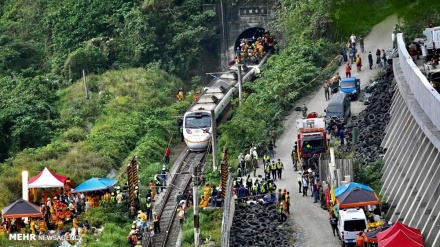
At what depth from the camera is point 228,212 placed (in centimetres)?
3662

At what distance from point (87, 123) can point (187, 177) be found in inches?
539

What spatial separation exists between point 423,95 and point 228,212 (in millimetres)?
8733

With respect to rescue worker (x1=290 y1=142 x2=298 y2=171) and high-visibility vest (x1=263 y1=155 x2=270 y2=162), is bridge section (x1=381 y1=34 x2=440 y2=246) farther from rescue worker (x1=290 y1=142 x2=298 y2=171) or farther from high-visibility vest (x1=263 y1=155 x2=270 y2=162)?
high-visibility vest (x1=263 y1=155 x2=270 y2=162)

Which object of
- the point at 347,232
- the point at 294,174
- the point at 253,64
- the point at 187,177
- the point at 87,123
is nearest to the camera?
the point at 347,232

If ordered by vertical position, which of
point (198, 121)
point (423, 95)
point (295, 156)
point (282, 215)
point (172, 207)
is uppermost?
point (423, 95)

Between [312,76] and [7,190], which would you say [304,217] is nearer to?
[7,190]

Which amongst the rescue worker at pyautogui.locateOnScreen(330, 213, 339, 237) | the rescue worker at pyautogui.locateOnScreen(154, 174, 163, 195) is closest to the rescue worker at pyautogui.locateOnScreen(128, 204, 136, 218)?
the rescue worker at pyautogui.locateOnScreen(154, 174, 163, 195)

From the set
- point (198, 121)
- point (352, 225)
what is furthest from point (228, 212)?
point (198, 121)

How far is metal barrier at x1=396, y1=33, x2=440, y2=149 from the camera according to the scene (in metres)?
32.2

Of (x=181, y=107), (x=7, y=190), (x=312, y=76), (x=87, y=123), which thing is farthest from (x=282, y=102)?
(x=7, y=190)

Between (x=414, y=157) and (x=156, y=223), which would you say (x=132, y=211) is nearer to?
(x=156, y=223)

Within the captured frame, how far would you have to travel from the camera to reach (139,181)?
46.4 metres

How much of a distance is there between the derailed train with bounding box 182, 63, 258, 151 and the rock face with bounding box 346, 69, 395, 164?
7.54m

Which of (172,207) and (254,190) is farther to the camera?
(172,207)
